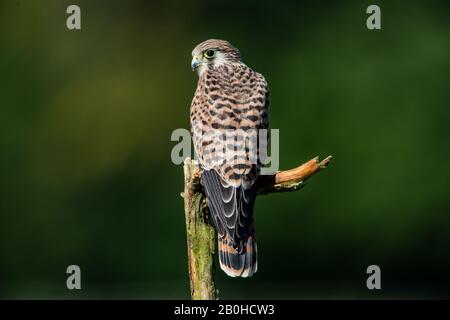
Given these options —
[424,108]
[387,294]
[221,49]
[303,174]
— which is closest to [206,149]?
[303,174]

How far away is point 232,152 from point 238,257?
0.55 metres

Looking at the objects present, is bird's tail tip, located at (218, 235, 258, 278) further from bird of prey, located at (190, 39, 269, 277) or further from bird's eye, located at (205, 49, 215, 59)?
bird's eye, located at (205, 49, 215, 59)

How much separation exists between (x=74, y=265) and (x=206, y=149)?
4594 mm

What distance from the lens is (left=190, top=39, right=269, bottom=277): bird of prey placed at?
446 cm

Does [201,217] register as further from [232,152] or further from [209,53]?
[209,53]

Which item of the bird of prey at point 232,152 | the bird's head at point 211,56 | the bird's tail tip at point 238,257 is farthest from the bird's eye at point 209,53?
the bird's tail tip at point 238,257

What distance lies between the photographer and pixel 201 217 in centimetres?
458

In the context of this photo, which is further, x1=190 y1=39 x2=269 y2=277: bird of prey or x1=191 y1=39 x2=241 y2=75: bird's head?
x1=191 y1=39 x2=241 y2=75: bird's head

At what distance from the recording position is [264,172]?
15.2 feet

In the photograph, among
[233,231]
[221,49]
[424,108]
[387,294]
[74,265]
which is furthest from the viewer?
[424,108]

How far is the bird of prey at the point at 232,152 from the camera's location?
4465 mm

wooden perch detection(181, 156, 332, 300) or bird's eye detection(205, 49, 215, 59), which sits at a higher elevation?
bird's eye detection(205, 49, 215, 59)

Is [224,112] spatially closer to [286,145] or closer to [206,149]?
[206,149]

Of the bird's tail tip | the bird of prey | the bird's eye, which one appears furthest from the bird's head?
the bird's tail tip
